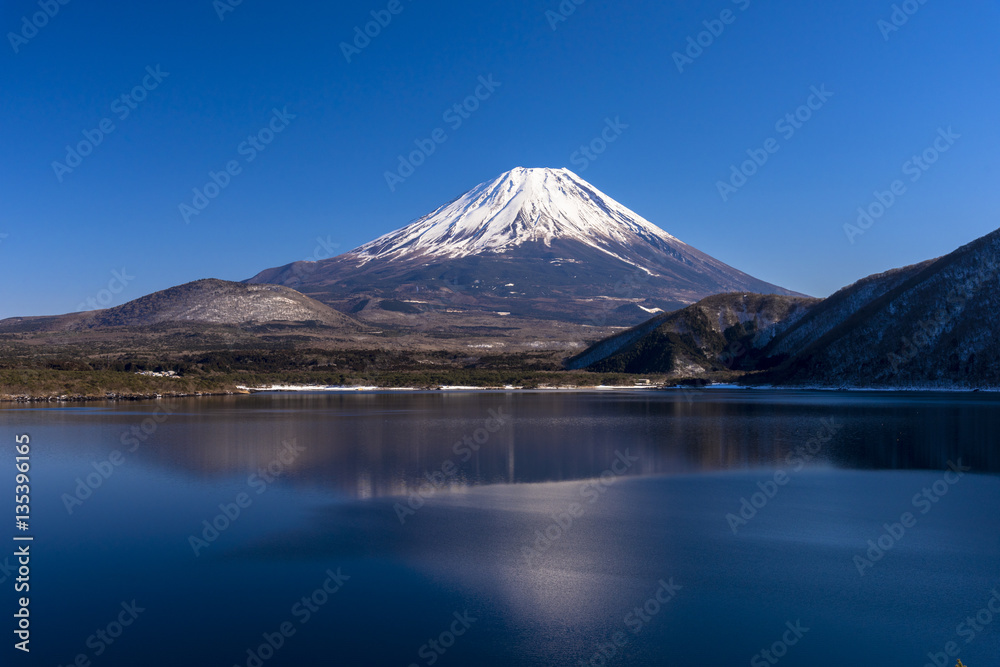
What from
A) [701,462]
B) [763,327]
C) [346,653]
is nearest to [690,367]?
[763,327]
